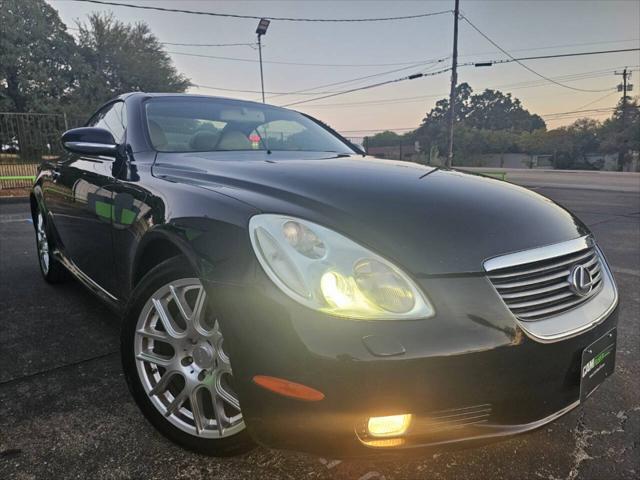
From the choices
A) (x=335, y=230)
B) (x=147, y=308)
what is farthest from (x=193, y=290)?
(x=335, y=230)

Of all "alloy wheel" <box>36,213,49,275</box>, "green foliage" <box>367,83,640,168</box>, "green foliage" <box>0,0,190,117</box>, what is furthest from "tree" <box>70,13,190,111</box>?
"alloy wheel" <box>36,213,49,275</box>

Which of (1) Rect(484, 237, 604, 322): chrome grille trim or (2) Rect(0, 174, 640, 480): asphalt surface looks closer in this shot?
(1) Rect(484, 237, 604, 322): chrome grille trim

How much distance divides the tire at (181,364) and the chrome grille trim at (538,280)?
2.91ft

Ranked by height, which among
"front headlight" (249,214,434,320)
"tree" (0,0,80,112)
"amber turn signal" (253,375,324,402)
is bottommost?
"amber turn signal" (253,375,324,402)

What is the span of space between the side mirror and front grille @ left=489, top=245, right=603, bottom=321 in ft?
6.35

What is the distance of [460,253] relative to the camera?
135cm

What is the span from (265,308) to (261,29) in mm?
22423

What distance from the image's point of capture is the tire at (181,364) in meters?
1.53

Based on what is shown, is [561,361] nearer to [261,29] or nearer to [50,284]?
[50,284]

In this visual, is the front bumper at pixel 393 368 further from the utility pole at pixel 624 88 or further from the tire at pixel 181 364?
the utility pole at pixel 624 88

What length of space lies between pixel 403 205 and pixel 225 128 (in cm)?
150

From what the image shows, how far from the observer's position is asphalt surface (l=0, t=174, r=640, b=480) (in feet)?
5.29

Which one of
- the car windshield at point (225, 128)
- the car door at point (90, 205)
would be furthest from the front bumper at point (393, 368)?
the car windshield at point (225, 128)

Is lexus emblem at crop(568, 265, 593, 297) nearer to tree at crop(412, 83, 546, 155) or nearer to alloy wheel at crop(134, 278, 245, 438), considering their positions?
alloy wheel at crop(134, 278, 245, 438)
